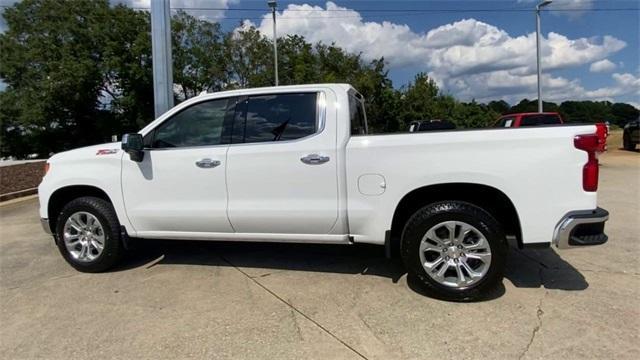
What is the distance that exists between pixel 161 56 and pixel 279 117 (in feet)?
14.6

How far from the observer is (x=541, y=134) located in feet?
12.6

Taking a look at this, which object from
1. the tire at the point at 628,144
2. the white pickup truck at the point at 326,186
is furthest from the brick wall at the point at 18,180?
the tire at the point at 628,144

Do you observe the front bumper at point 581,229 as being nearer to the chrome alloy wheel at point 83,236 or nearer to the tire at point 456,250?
the tire at point 456,250

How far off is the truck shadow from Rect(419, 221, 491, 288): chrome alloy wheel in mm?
288

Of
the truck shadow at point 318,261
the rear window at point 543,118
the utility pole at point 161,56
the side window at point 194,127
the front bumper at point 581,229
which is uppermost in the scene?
the utility pole at point 161,56

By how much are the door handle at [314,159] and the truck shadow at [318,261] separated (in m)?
1.28

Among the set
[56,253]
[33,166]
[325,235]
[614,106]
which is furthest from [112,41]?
[614,106]

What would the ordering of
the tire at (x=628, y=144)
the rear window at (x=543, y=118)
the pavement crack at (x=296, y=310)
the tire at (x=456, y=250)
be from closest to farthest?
the pavement crack at (x=296, y=310), the tire at (x=456, y=250), the rear window at (x=543, y=118), the tire at (x=628, y=144)

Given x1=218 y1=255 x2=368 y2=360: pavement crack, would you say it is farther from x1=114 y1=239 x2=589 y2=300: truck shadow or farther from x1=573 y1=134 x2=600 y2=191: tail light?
x1=573 y1=134 x2=600 y2=191: tail light

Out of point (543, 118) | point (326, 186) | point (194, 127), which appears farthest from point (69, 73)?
point (326, 186)

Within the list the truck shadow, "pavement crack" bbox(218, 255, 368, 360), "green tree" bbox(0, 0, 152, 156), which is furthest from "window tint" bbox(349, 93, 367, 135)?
"green tree" bbox(0, 0, 152, 156)

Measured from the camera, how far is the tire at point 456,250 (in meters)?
4.05

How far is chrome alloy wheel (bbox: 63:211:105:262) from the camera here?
203 inches

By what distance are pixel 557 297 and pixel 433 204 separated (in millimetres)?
1348
